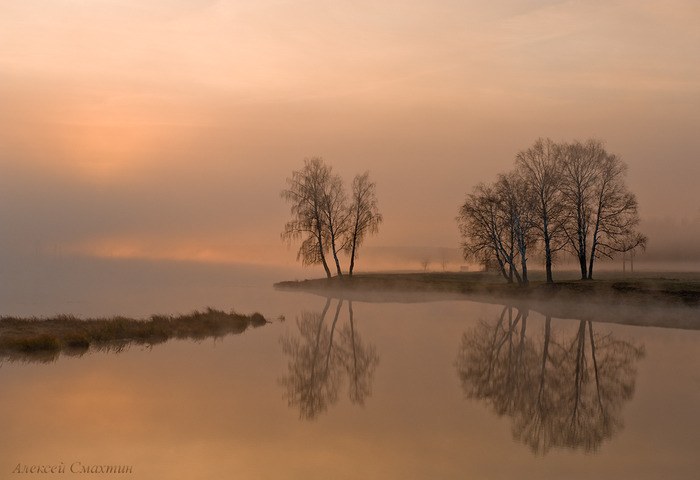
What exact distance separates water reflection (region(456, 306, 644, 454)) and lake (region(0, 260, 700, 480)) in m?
0.07

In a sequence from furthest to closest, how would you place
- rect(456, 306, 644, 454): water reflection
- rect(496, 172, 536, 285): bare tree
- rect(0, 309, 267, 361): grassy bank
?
rect(496, 172, 536, 285): bare tree, rect(0, 309, 267, 361): grassy bank, rect(456, 306, 644, 454): water reflection

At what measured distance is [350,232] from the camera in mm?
71250

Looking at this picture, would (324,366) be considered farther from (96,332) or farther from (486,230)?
(486,230)

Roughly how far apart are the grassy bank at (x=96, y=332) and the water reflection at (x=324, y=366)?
12.9 ft

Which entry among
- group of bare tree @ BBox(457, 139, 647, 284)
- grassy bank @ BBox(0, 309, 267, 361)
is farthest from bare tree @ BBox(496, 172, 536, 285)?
grassy bank @ BBox(0, 309, 267, 361)

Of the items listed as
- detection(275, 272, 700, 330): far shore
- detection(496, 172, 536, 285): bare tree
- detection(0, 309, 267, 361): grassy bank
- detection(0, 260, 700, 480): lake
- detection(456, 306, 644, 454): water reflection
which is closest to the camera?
detection(0, 260, 700, 480): lake

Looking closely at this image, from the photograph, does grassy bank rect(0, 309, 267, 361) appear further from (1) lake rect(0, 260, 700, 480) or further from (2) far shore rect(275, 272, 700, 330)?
(2) far shore rect(275, 272, 700, 330)

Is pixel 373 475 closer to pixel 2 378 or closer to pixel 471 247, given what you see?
pixel 2 378

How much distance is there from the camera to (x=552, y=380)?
1844 centimetres

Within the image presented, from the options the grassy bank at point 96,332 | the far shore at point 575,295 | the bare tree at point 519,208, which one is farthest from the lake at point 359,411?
the bare tree at point 519,208

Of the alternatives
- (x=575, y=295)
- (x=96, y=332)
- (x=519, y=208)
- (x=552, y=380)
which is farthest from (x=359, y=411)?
(x=519, y=208)

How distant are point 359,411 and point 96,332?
1604 centimetres

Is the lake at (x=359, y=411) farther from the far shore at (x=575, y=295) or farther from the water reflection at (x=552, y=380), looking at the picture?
the far shore at (x=575, y=295)

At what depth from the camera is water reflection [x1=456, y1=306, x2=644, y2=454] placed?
1263cm
